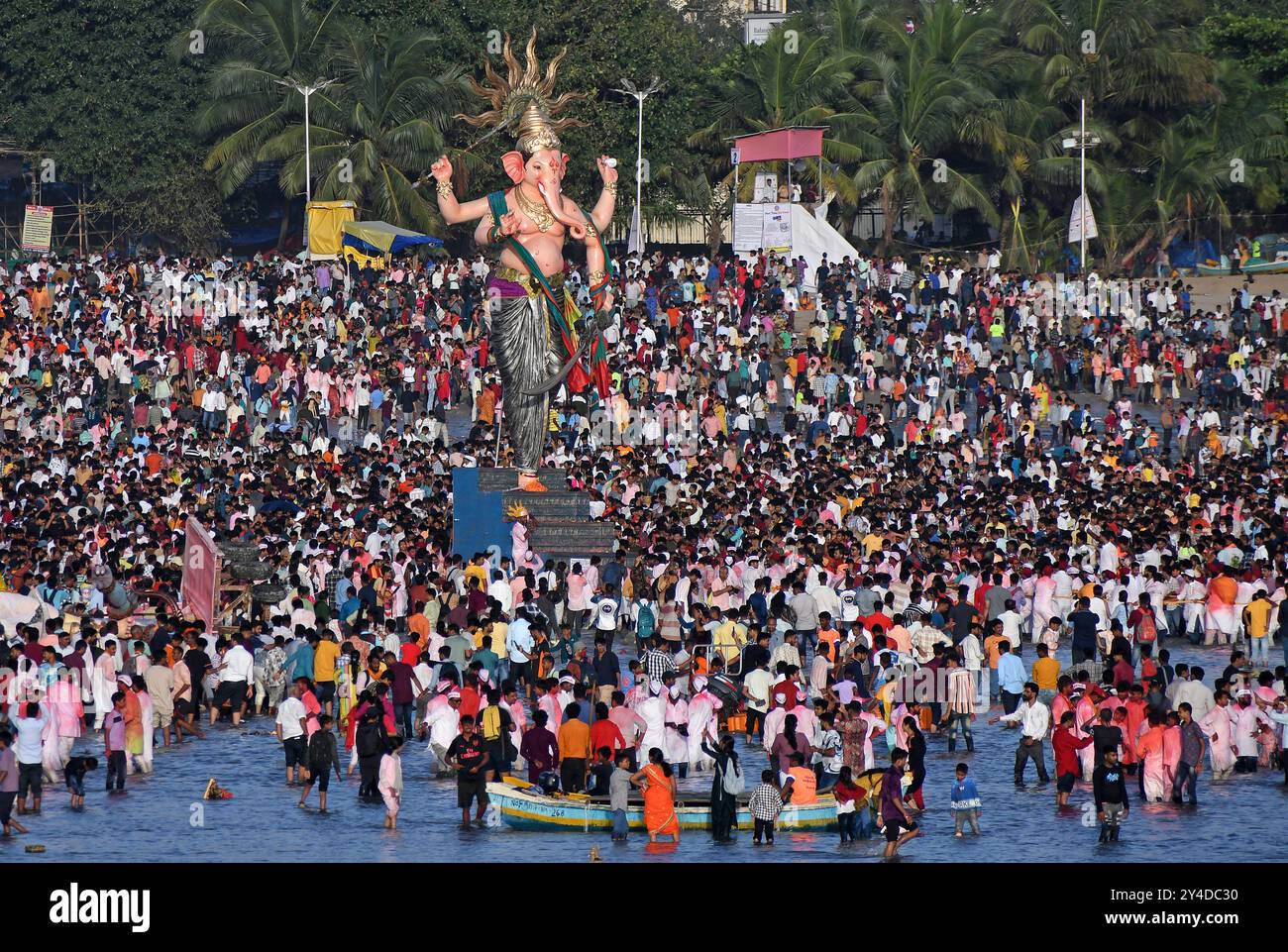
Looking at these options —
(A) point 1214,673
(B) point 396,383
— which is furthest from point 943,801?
(B) point 396,383

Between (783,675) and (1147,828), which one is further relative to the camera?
(783,675)

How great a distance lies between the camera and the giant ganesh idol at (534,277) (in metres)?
31.1

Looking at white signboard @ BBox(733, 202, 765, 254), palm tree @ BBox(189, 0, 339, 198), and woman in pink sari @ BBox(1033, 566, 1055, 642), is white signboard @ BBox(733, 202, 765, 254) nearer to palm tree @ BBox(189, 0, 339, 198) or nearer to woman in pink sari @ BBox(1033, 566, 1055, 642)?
palm tree @ BBox(189, 0, 339, 198)

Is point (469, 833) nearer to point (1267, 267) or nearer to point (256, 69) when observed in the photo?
point (256, 69)

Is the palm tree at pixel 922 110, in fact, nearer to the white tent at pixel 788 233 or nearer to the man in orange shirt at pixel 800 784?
the white tent at pixel 788 233

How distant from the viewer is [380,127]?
5506 centimetres

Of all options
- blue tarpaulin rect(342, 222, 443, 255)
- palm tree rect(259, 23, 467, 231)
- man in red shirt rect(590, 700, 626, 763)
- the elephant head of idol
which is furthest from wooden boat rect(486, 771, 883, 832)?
palm tree rect(259, 23, 467, 231)

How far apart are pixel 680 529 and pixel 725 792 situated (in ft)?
33.8

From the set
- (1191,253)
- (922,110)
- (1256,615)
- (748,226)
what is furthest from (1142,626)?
(1191,253)

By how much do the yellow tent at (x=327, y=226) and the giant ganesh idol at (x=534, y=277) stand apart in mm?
18446

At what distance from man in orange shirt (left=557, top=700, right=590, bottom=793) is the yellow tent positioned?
95.7 feet

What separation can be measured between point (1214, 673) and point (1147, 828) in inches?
254

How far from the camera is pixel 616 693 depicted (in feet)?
73.1

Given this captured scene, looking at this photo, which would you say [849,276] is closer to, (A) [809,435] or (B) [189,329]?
(A) [809,435]
